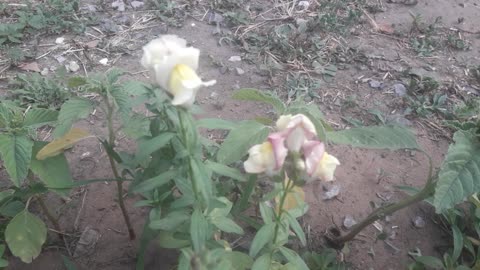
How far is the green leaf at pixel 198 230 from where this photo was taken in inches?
58.8

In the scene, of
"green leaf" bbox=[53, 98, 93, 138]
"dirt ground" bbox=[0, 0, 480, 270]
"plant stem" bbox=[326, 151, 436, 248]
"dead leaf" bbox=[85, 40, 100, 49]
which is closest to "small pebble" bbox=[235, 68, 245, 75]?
"dirt ground" bbox=[0, 0, 480, 270]

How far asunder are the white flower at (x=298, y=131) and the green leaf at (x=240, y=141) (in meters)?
0.29

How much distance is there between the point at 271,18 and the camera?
135 inches

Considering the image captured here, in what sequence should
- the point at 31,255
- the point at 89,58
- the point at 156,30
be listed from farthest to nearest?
the point at 156,30, the point at 89,58, the point at 31,255

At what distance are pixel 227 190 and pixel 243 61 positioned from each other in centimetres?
141

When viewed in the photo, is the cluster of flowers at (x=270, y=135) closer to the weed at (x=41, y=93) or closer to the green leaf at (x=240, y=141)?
the green leaf at (x=240, y=141)

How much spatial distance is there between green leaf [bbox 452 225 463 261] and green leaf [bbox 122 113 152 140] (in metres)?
1.44

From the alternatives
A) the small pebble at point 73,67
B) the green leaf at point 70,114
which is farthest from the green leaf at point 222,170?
the small pebble at point 73,67

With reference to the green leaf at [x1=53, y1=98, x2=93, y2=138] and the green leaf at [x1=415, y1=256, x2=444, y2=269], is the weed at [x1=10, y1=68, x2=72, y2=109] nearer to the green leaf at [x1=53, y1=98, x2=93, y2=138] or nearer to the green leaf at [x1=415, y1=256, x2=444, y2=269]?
the green leaf at [x1=53, y1=98, x2=93, y2=138]

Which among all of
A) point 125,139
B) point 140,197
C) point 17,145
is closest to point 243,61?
point 125,139

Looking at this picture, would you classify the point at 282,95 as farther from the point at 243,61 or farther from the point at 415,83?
the point at 415,83

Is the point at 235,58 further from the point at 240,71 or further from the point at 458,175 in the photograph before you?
the point at 458,175

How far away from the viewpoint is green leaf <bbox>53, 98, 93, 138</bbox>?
1739 mm

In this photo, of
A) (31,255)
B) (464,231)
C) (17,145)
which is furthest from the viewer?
(464,231)
